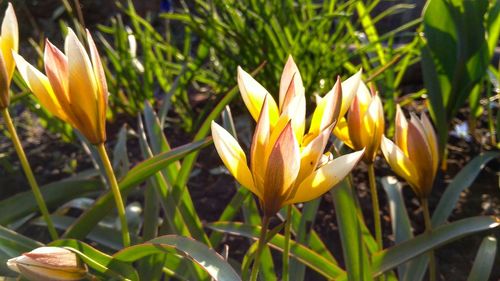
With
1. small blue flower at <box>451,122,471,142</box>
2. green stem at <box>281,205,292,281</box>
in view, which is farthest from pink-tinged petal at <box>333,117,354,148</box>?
small blue flower at <box>451,122,471,142</box>

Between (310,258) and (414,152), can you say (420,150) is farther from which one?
(310,258)

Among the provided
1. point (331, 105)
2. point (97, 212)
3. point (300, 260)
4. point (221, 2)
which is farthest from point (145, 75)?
point (331, 105)

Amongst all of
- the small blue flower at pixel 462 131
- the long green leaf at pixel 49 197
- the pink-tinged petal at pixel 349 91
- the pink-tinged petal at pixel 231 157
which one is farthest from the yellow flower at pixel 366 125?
the small blue flower at pixel 462 131

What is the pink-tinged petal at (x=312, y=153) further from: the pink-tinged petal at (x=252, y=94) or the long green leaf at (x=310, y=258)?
the long green leaf at (x=310, y=258)

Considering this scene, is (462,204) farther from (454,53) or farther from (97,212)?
(97,212)

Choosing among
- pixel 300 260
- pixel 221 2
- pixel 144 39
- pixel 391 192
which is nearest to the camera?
pixel 300 260

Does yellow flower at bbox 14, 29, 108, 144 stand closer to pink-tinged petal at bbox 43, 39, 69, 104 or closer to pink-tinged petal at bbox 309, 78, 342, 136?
pink-tinged petal at bbox 43, 39, 69, 104
